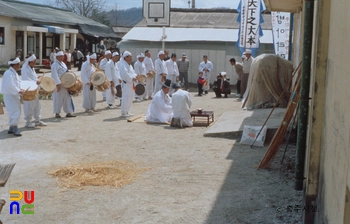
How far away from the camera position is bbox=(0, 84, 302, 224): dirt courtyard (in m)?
5.29

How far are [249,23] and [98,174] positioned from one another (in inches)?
508

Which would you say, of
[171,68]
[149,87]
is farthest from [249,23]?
[149,87]

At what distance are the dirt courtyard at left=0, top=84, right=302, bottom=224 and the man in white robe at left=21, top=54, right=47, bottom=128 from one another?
255 millimetres

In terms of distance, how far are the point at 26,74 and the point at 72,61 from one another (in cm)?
2143

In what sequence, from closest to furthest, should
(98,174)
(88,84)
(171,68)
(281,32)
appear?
(98,174) → (88,84) → (281,32) → (171,68)

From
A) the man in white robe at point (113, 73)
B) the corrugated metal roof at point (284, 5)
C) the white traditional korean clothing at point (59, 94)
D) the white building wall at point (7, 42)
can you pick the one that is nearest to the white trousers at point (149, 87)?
the man in white robe at point (113, 73)

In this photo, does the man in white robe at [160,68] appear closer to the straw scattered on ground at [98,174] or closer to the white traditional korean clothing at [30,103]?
the white traditional korean clothing at [30,103]

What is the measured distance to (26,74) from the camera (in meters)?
10.1

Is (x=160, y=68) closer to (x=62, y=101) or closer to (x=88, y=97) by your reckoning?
(x=88, y=97)

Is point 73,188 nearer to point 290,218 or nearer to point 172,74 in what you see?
point 290,218

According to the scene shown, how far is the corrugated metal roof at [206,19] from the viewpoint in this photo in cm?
Result: 2322

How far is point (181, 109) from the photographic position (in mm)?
10656

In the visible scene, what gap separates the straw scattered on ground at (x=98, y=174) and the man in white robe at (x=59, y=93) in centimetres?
450

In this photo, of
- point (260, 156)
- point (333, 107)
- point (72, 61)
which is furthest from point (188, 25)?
point (333, 107)
